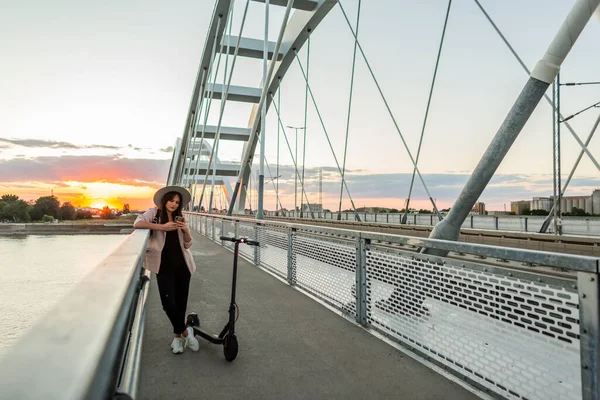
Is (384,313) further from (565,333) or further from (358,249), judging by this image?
(565,333)

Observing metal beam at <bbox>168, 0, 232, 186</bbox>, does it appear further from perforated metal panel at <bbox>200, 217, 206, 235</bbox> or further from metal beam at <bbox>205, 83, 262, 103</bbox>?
perforated metal panel at <bbox>200, 217, 206, 235</bbox>

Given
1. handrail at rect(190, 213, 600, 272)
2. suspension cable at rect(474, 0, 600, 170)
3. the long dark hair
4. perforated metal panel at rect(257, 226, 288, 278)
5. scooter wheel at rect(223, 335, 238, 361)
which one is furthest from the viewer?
perforated metal panel at rect(257, 226, 288, 278)

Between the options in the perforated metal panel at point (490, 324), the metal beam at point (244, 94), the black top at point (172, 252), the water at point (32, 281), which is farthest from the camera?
the metal beam at point (244, 94)

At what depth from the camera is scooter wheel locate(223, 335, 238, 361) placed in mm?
3145

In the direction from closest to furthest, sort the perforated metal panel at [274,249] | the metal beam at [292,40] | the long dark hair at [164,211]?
the long dark hair at [164,211] → the perforated metal panel at [274,249] → the metal beam at [292,40]

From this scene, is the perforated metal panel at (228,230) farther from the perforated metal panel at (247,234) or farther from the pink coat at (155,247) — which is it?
the pink coat at (155,247)

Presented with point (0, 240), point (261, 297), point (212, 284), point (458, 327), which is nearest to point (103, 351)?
point (458, 327)

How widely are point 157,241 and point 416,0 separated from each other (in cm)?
1091

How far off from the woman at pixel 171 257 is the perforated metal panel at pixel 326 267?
1729mm

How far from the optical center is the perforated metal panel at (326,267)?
4465 millimetres

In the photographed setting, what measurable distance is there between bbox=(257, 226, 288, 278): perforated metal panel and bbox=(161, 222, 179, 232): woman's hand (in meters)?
3.39

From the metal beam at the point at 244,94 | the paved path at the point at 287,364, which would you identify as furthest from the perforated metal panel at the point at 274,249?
the metal beam at the point at 244,94

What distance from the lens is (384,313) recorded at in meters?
3.82

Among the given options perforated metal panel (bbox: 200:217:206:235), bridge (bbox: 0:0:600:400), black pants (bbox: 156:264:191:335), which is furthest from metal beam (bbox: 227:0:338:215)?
black pants (bbox: 156:264:191:335)
